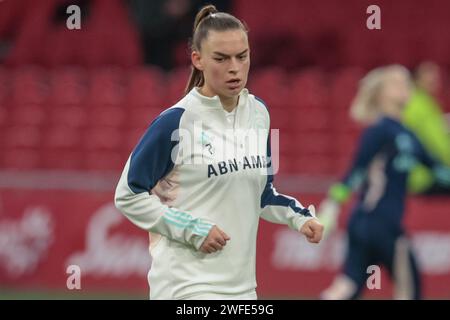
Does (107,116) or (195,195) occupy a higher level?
(107,116)

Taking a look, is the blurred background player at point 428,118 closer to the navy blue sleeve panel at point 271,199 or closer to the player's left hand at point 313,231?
the navy blue sleeve panel at point 271,199

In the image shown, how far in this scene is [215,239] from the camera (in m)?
4.71

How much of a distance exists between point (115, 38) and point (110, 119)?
156 centimetres

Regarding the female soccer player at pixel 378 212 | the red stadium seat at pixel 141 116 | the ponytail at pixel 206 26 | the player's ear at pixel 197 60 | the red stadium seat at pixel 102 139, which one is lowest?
the female soccer player at pixel 378 212

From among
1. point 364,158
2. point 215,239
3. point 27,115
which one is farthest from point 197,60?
point 27,115

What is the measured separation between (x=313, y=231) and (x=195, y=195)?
537 millimetres

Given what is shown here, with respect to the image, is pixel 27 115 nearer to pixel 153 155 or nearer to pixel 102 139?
pixel 102 139

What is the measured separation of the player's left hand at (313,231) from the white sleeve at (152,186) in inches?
18.3

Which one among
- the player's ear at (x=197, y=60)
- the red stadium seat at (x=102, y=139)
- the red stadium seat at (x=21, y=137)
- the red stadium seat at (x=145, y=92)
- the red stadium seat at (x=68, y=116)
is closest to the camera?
the player's ear at (x=197, y=60)

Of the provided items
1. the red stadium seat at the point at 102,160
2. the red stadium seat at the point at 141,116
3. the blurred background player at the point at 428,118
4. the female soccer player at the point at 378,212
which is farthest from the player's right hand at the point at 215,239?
the blurred background player at the point at 428,118

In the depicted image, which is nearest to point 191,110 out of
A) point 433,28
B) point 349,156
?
point 349,156

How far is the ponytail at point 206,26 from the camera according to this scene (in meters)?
4.88

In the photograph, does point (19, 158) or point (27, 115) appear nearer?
point (19, 158)
